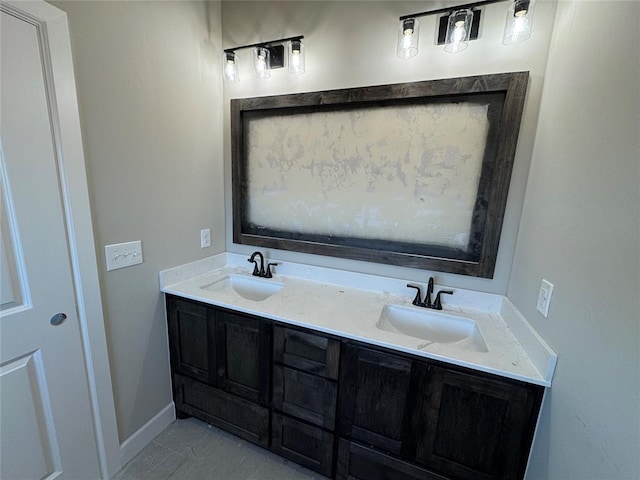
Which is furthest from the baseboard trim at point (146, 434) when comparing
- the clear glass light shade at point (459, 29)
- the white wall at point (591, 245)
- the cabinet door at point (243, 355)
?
the clear glass light shade at point (459, 29)

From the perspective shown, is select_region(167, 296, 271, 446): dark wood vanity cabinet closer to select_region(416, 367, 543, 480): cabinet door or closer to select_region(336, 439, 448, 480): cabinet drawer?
select_region(336, 439, 448, 480): cabinet drawer

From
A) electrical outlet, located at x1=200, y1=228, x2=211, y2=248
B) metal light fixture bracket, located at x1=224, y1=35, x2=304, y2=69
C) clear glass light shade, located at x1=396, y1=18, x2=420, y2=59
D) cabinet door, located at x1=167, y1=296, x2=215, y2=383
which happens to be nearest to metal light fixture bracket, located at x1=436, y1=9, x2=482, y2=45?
clear glass light shade, located at x1=396, y1=18, x2=420, y2=59

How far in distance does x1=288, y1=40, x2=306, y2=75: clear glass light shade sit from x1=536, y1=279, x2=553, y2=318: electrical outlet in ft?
5.43

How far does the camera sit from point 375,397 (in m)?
1.23

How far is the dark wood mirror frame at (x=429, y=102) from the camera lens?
1.32 metres

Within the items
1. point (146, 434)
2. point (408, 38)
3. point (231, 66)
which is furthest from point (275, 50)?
point (146, 434)

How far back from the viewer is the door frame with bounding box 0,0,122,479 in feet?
3.35

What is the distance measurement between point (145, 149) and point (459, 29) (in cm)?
169

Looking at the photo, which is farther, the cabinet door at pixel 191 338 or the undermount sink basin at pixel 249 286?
the undermount sink basin at pixel 249 286

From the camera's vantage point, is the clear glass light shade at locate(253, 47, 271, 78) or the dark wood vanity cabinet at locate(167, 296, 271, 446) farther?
the clear glass light shade at locate(253, 47, 271, 78)

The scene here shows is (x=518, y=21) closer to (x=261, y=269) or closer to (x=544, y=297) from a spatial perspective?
(x=544, y=297)

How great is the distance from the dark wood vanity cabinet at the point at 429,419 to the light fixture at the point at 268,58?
1.63 metres

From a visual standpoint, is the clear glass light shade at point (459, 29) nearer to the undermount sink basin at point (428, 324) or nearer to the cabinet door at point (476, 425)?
the undermount sink basin at point (428, 324)

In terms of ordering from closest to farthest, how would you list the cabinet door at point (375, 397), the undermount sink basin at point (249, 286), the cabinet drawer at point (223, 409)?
1. the cabinet door at point (375, 397)
2. the cabinet drawer at point (223, 409)
3. the undermount sink basin at point (249, 286)
